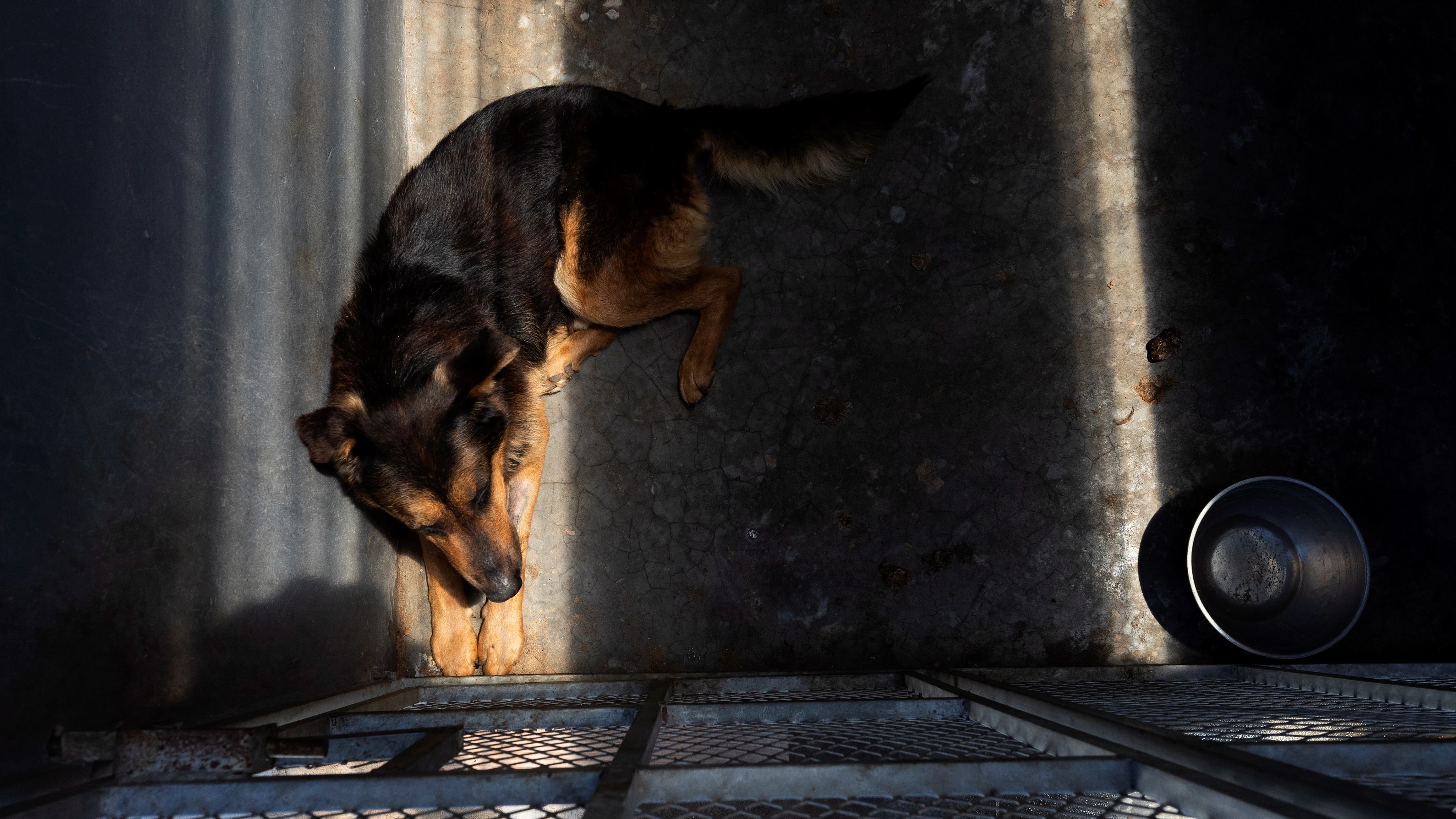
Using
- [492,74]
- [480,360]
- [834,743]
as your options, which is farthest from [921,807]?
[492,74]

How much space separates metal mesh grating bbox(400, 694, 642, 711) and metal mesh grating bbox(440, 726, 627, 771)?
3.9 inches

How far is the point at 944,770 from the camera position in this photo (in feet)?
4.99

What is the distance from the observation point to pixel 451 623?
341 centimetres

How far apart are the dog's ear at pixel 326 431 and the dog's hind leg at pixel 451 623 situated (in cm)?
83

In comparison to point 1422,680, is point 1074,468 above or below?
above

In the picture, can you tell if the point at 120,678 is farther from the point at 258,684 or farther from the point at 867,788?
the point at 867,788

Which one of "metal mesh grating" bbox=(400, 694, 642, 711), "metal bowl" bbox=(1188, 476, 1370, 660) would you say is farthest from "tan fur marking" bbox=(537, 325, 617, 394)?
"metal bowl" bbox=(1188, 476, 1370, 660)

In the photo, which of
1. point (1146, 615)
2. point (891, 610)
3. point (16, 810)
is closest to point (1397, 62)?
point (1146, 615)

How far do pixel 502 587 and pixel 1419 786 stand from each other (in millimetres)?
2669

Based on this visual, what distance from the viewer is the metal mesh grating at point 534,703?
94.3 inches

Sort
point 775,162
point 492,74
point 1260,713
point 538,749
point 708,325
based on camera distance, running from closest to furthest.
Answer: point 538,749, point 1260,713, point 775,162, point 708,325, point 492,74

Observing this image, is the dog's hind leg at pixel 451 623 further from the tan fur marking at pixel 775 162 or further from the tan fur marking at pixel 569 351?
the tan fur marking at pixel 775 162

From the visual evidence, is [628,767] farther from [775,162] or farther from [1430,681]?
[1430,681]

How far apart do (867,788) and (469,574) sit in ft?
6.11
